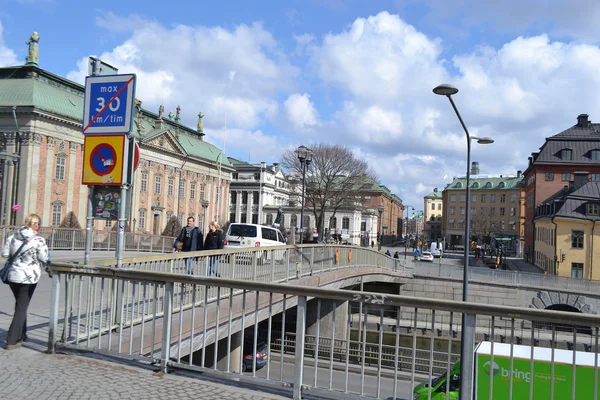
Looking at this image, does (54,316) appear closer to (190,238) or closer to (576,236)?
(190,238)

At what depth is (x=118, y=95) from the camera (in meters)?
7.16

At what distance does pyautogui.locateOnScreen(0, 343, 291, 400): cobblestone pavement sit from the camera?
15.5ft

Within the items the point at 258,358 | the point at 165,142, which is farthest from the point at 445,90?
the point at 165,142

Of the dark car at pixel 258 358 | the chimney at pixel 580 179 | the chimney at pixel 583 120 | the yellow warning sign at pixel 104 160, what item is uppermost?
the chimney at pixel 583 120

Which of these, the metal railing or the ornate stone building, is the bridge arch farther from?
the ornate stone building

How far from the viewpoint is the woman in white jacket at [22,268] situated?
6227 mm

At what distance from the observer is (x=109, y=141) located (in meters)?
7.20

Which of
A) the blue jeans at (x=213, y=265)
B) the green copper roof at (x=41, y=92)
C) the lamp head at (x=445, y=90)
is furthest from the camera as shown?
the green copper roof at (x=41, y=92)

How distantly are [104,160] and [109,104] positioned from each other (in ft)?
2.62

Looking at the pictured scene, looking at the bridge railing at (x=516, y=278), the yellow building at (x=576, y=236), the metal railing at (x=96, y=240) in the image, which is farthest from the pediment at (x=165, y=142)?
the yellow building at (x=576, y=236)

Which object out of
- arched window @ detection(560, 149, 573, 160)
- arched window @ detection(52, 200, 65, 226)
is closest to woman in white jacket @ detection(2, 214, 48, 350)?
arched window @ detection(52, 200, 65, 226)

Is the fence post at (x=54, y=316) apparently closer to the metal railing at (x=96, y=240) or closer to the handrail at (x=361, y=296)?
the handrail at (x=361, y=296)

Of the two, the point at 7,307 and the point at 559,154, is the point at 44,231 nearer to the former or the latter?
the point at 7,307

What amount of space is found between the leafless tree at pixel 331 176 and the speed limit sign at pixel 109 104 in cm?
4510
